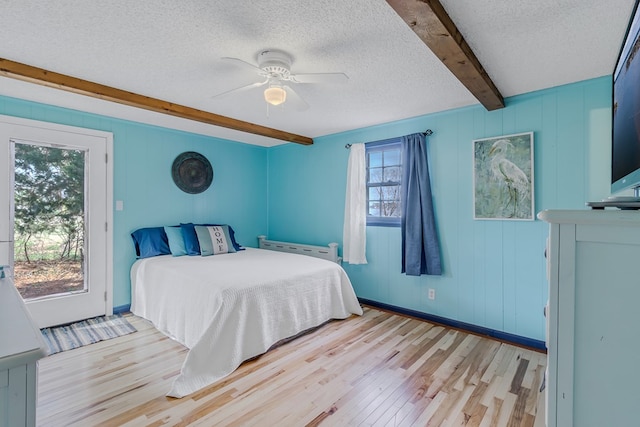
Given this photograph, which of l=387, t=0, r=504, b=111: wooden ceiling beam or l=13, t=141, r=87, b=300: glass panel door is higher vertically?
l=387, t=0, r=504, b=111: wooden ceiling beam

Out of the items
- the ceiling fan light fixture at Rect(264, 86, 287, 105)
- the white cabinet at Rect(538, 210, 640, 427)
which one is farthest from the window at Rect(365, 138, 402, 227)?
the white cabinet at Rect(538, 210, 640, 427)

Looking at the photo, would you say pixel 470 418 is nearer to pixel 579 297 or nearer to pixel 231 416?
pixel 579 297

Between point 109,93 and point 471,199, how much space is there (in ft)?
10.9

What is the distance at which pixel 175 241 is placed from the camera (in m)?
3.56

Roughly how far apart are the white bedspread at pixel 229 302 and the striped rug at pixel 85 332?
24 cm

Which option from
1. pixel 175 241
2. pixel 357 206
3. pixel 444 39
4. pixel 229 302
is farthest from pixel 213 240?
pixel 444 39

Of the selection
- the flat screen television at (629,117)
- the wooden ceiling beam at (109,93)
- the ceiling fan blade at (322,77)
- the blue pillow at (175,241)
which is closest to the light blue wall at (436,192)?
the blue pillow at (175,241)

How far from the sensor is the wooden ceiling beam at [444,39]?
4.52ft

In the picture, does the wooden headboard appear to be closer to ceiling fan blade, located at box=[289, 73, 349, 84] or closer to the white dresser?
ceiling fan blade, located at box=[289, 73, 349, 84]

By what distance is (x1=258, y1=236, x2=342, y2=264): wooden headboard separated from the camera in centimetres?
389

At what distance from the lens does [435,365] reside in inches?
92.2

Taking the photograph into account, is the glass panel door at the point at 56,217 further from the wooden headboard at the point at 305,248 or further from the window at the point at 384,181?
the window at the point at 384,181

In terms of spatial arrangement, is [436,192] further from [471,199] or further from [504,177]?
[504,177]

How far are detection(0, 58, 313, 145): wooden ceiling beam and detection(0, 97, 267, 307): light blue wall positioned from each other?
0.90 m
